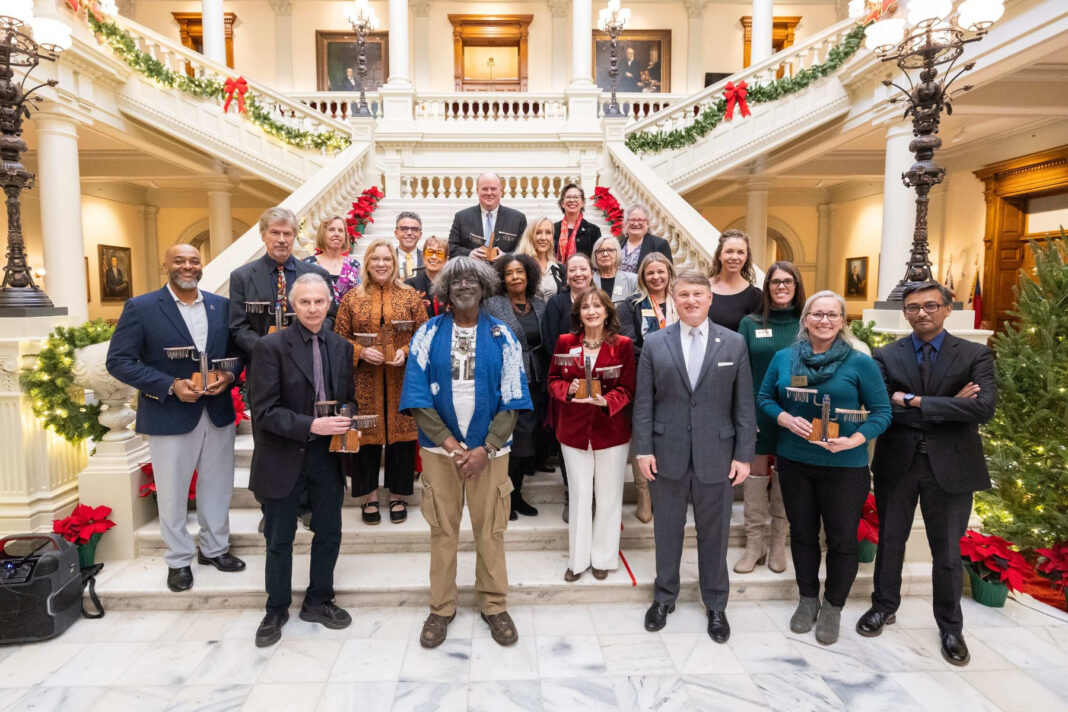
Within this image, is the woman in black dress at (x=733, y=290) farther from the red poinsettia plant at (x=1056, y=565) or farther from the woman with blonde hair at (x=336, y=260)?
the woman with blonde hair at (x=336, y=260)

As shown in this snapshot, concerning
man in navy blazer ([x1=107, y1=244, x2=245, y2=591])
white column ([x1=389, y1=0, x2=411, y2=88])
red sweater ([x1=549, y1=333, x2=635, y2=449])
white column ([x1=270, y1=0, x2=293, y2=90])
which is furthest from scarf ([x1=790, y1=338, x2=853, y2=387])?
white column ([x1=270, y1=0, x2=293, y2=90])

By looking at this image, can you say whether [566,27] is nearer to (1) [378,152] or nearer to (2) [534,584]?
(1) [378,152]

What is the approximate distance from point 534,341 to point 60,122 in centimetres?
921

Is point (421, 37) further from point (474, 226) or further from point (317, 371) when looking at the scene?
point (317, 371)

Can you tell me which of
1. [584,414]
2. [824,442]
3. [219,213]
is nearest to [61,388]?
[584,414]

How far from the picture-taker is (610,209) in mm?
8375

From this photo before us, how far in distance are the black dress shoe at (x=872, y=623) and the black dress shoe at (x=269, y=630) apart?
3.28 metres

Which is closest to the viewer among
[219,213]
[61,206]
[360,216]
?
[360,216]

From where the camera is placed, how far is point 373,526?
13.6ft

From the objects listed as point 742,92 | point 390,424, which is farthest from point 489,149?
point 390,424

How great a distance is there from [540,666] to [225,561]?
2154 millimetres

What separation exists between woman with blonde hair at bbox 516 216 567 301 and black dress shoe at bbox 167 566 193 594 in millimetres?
2924

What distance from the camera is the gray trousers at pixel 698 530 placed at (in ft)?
10.9

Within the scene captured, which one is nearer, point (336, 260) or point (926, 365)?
point (926, 365)
